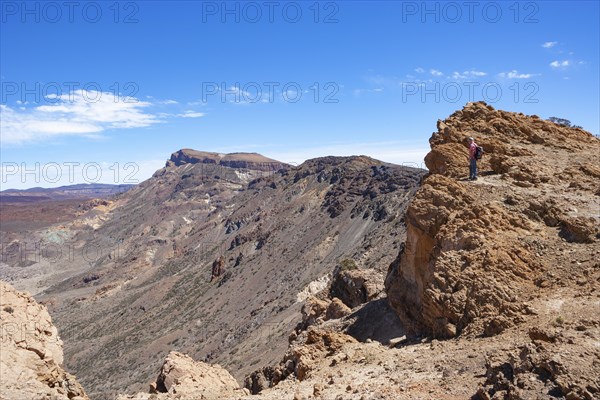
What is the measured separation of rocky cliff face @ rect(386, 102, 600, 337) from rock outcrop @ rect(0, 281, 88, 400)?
7966 mm

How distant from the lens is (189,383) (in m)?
13.5

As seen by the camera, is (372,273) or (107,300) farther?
(107,300)

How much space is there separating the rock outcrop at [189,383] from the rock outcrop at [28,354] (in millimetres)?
2797

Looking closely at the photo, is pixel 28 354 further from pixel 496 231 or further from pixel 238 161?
pixel 238 161

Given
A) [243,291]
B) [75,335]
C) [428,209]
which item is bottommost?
[75,335]

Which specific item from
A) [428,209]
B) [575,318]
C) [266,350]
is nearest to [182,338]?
[266,350]

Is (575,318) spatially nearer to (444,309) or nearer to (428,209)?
(444,309)

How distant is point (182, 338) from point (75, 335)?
21.6 m

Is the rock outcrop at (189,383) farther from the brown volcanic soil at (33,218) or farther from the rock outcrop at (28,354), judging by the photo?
the brown volcanic soil at (33,218)

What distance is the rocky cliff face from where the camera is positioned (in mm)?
10438

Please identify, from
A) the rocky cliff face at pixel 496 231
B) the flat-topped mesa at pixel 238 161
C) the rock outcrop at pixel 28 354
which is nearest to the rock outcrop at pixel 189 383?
the rock outcrop at pixel 28 354

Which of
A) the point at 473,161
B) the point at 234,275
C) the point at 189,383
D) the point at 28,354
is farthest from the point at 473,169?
the point at 234,275

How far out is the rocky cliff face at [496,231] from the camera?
1044 cm

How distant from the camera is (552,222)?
12078 millimetres
